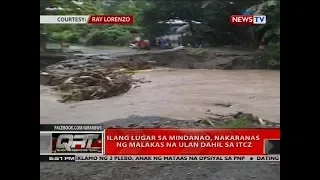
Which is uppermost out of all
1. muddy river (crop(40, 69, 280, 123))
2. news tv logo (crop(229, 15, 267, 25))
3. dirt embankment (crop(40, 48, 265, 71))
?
news tv logo (crop(229, 15, 267, 25))

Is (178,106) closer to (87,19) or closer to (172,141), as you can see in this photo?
(172,141)

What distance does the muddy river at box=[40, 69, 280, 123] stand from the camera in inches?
141

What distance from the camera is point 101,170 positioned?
11.9ft

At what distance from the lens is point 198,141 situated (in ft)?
11.8

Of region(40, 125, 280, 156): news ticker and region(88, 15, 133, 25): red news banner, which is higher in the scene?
region(88, 15, 133, 25): red news banner

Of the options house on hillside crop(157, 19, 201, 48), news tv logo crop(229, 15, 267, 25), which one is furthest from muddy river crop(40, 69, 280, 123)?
news tv logo crop(229, 15, 267, 25)

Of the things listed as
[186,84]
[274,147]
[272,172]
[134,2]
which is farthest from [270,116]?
[134,2]

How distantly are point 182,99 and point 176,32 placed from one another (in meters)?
0.60

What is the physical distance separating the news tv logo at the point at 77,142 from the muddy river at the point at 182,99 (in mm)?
129

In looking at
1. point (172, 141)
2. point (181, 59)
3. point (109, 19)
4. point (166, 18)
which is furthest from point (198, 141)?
point (109, 19)

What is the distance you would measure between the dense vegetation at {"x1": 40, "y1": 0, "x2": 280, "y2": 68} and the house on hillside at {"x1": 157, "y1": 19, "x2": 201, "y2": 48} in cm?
4

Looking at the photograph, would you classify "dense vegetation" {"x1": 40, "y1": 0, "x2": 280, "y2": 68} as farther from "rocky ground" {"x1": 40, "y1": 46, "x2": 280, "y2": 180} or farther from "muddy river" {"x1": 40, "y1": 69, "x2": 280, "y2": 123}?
"muddy river" {"x1": 40, "y1": 69, "x2": 280, "y2": 123}

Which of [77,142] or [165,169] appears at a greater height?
[77,142]

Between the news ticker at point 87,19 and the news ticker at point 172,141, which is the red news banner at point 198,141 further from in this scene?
the news ticker at point 87,19
